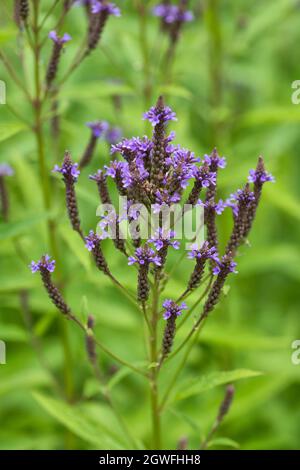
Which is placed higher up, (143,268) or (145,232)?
(145,232)

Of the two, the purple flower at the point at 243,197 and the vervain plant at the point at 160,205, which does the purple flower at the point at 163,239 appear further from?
the purple flower at the point at 243,197

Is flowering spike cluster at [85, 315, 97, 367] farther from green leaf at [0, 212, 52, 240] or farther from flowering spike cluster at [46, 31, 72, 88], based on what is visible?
flowering spike cluster at [46, 31, 72, 88]

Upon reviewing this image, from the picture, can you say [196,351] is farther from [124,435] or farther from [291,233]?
[291,233]

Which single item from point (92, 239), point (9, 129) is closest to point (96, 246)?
point (92, 239)

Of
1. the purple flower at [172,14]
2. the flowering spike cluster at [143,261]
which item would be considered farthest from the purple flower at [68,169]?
the purple flower at [172,14]

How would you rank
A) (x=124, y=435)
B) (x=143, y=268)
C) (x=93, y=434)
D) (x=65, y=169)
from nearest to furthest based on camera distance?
(x=143, y=268) < (x=65, y=169) < (x=93, y=434) < (x=124, y=435)

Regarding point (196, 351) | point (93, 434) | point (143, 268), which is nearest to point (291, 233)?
point (196, 351)

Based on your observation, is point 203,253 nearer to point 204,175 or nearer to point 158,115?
point 204,175
